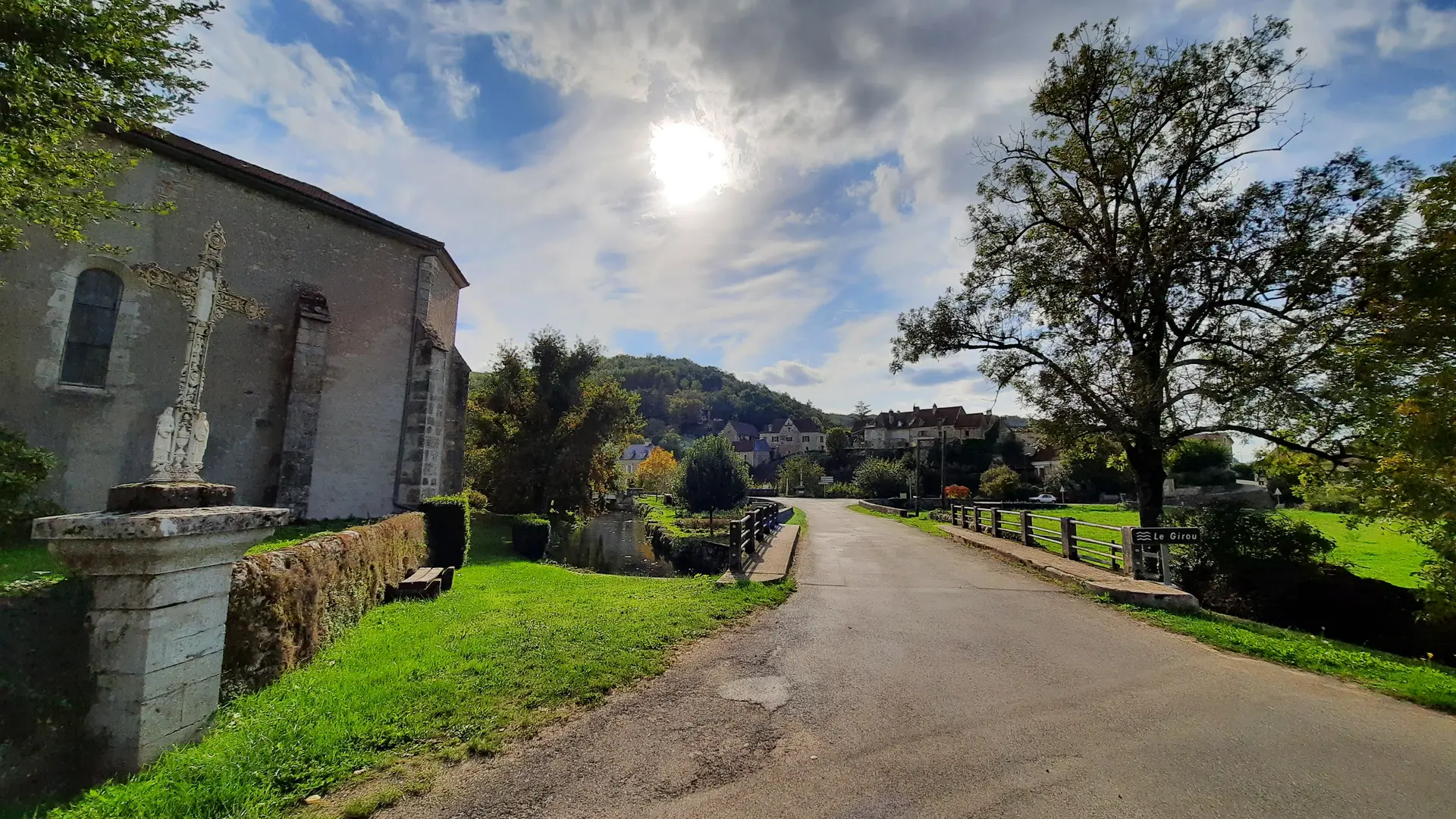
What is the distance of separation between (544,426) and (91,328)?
1560cm

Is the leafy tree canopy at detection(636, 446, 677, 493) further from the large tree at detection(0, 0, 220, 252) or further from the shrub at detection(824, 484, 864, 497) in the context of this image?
the large tree at detection(0, 0, 220, 252)

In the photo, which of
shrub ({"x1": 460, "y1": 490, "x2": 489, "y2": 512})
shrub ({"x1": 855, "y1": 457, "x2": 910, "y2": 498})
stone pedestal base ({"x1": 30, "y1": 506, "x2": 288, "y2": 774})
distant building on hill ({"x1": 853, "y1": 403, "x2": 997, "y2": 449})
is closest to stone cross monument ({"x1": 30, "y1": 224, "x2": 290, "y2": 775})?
stone pedestal base ({"x1": 30, "y1": 506, "x2": 288, "y2": 774})

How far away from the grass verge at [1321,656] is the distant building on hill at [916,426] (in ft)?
221

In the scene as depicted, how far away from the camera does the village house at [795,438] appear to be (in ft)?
326

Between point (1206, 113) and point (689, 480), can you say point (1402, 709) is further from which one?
point (689, 480)

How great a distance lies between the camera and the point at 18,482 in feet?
27.5

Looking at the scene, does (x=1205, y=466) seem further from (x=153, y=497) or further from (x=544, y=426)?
(x=153, y=497)

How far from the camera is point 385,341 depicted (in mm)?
16547

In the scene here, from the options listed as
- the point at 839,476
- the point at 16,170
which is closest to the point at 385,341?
the point at 16,170

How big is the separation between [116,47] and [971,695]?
42.6ft

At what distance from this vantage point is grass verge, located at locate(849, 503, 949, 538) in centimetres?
2127

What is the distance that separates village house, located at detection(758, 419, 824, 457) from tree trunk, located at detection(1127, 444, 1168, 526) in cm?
8130

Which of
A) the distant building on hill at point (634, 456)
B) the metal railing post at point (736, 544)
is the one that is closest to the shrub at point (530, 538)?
the metal railing post at point (736, 544)

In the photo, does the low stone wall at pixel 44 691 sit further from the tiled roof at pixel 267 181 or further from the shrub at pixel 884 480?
the shrub at pixel 884 480
